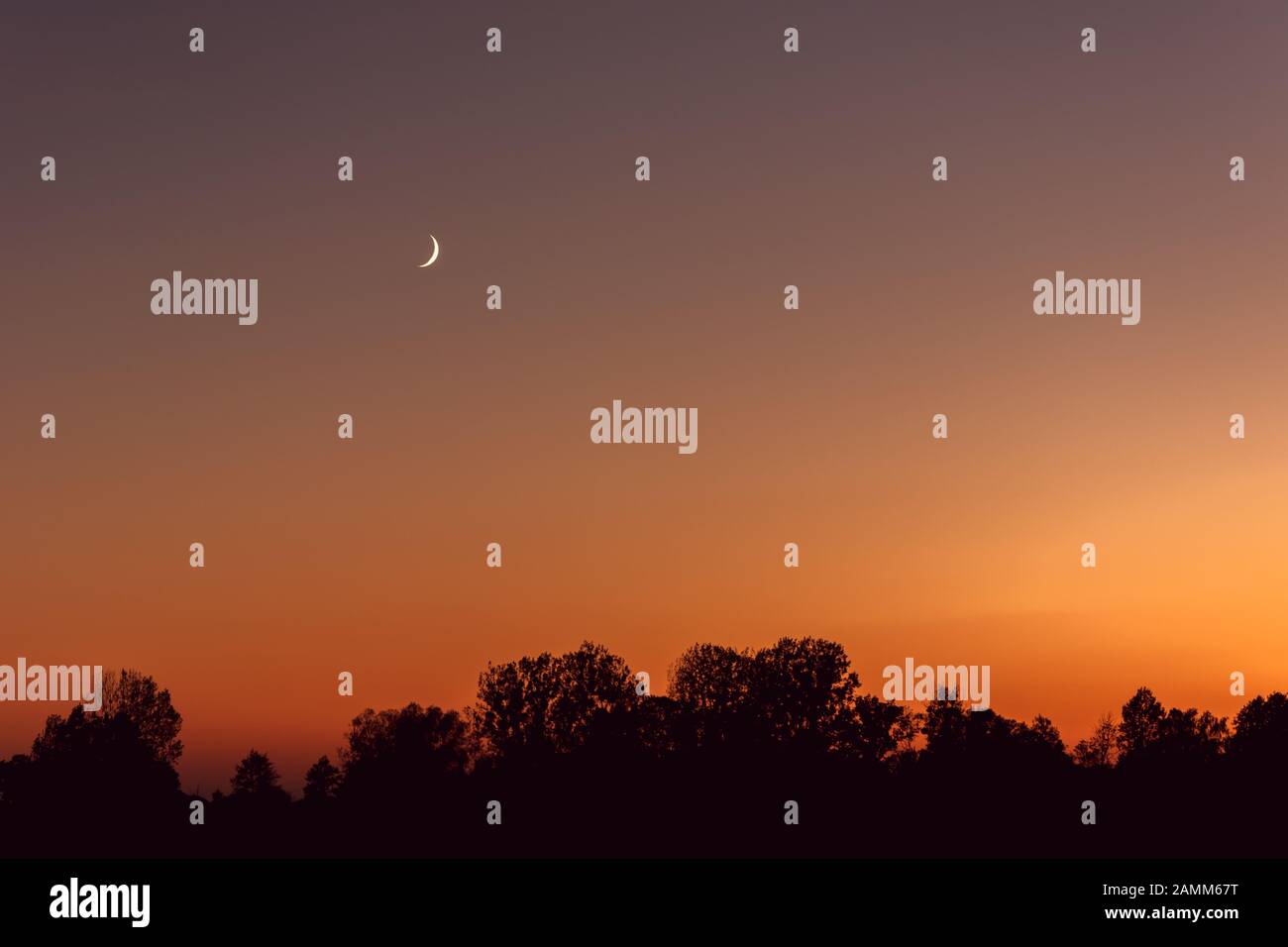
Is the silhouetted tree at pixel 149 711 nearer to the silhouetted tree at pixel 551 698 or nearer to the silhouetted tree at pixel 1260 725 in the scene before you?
the silhouetted tree at pixel 551 698

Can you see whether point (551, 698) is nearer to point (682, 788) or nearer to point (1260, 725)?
point (682, 788)

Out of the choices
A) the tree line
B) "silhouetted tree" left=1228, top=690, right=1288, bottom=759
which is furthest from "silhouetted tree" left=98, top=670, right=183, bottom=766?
"silhouetted tree" left=1228, top=690, right=1288, bottom=759

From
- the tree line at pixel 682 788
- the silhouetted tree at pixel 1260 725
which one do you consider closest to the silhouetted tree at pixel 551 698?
the tree line at pixel 682 788

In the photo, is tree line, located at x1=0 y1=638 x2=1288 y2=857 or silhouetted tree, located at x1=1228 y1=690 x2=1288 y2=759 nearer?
tree line, located at x1=0 y1=638 x2=1288 y2=857

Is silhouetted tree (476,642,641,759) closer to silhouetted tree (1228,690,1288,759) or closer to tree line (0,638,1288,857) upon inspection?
tree line (0,638,1288,857)

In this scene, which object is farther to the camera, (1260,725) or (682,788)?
(1260,725)

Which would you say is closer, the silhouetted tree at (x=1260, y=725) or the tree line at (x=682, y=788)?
the tree line at (x=682, y=788)

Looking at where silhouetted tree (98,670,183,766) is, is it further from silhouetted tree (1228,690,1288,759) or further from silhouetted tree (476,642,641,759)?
silhouetted tree (1228,690,1288,759)

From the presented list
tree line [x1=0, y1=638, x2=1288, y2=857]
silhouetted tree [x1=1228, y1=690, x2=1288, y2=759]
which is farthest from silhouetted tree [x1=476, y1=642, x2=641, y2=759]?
silhouetted tree [x1=1228, y1=690, x2=1288, y2=759]

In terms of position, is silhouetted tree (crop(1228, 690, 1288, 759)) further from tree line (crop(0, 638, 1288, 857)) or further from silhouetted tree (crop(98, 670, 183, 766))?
silhouetted tree (crop(98, 670, 183, 766))

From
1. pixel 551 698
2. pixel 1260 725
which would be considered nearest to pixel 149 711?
pixel 551 698
